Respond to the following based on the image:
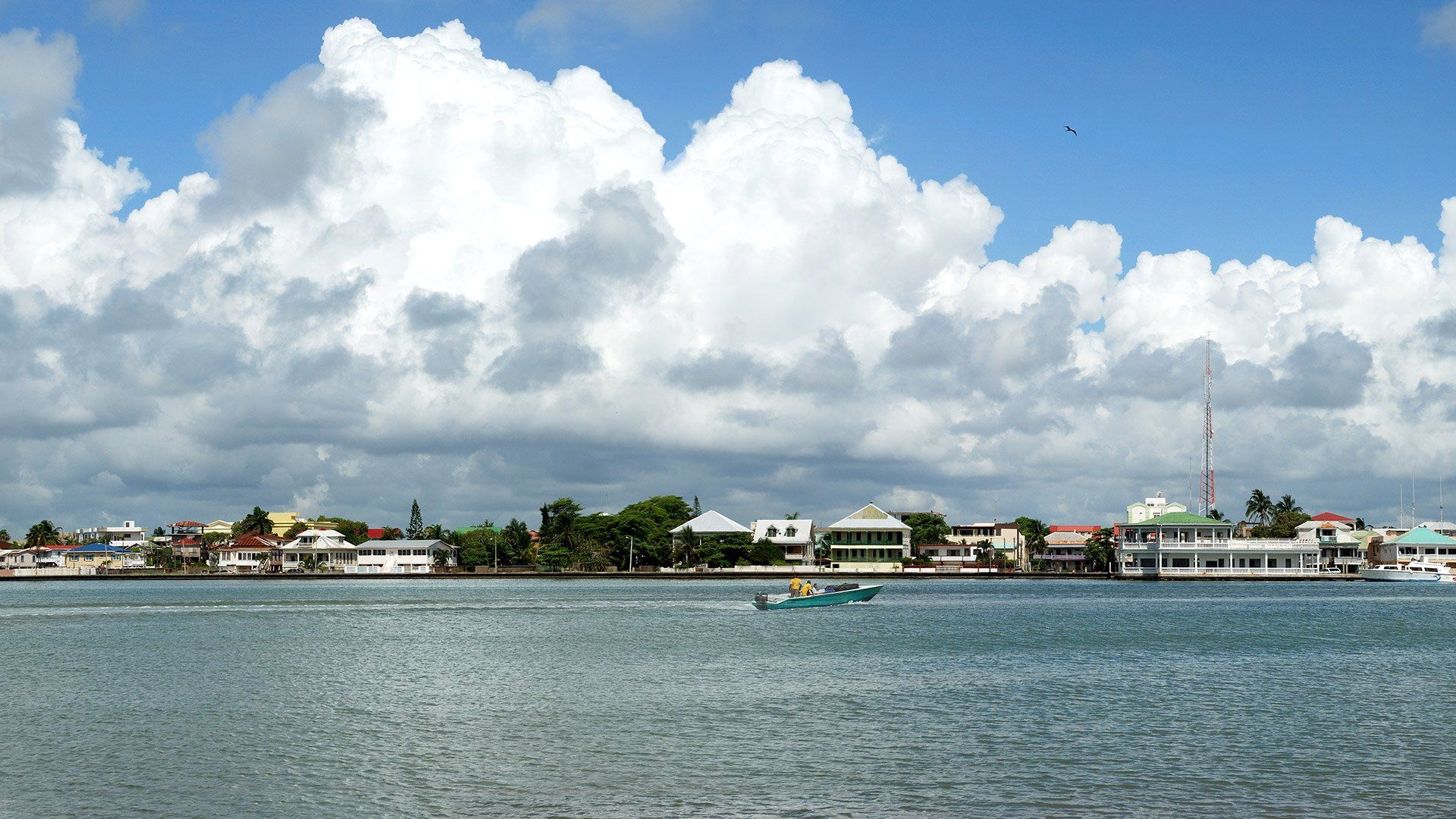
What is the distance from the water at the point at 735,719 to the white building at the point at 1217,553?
69556 millimetres

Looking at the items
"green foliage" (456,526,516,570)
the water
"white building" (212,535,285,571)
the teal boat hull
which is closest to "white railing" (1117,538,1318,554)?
the teal boat hull

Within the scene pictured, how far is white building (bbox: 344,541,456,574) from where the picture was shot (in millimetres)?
182875

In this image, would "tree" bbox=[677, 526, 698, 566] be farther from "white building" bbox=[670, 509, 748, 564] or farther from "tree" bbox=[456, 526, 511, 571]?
"tree" bbox=[456, 526, 511, 571]

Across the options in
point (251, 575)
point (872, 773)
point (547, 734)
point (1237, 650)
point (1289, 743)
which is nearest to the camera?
point (872, 773)

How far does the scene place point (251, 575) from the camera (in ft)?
603

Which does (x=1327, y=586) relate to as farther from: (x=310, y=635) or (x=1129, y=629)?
(x=310, y=635)

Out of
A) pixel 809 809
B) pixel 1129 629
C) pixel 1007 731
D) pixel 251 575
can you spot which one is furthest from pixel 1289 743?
pixel 251 575

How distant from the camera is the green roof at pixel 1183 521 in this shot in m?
136

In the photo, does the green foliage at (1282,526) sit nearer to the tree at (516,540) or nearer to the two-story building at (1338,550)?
the two-story building at (1338,550)

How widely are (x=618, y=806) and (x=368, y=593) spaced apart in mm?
100428

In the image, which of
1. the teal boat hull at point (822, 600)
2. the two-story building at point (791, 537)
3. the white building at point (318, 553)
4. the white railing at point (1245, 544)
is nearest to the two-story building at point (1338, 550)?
the white railing at point (1245, 544)

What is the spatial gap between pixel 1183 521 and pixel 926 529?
52600 millimetres

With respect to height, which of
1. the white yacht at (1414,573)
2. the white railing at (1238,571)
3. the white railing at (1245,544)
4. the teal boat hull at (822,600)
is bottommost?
the white yacht at (1414,573)

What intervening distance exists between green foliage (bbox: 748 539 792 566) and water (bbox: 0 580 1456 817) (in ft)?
306
